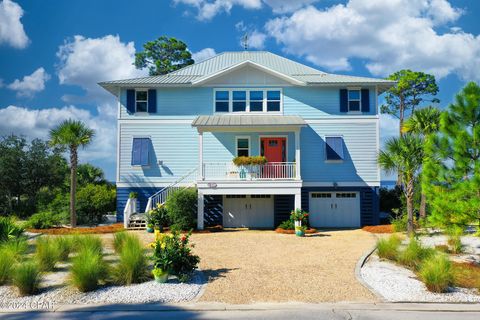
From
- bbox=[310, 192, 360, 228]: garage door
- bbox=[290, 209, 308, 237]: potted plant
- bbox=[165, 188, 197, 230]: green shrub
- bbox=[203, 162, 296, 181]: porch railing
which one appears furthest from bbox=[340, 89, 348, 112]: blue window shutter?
bbox=[165, 188, 197, 230]: green shrub

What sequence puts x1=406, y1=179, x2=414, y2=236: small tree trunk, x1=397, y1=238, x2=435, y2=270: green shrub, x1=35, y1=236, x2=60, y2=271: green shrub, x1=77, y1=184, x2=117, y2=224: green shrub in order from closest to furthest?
1. x1=35, y1=236, x2=60, y2=271: green shrub
2. x1=397, y1=238, x2=435, y2=270: green shrub
3. x1=406, y1=179, x2=414, y2=236: small tree trunk
4. x1=77, y1=184, x2=117, y2=224: green shrub

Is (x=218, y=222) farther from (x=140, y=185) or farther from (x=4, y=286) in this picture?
(x=4, y=286)

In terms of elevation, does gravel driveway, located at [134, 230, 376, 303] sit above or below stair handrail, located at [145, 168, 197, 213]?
below

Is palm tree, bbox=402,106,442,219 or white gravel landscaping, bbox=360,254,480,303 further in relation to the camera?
palm tree, bbox=402,106,442,219

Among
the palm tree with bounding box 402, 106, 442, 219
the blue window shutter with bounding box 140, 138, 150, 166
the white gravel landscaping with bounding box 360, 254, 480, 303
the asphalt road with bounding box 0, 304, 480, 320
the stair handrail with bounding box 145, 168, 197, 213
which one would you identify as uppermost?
the palm tree with bounding box 402, 106, 442, 219

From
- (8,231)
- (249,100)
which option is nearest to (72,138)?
(8,231)

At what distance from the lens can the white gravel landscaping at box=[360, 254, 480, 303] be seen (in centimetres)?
848

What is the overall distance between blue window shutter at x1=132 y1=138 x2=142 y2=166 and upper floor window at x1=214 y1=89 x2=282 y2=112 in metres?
5.00

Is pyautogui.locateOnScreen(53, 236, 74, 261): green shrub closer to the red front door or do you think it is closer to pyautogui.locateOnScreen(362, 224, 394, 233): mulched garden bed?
the red front door

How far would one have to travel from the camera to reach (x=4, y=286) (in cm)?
900

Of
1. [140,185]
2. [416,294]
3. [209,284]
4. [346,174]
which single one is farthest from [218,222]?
[416,294]

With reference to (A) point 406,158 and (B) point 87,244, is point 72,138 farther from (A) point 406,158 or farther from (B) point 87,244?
(A) point 406,158

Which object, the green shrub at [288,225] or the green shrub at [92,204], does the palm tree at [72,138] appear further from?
the green shrub at [288,225]

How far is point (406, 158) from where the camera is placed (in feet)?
54.1
